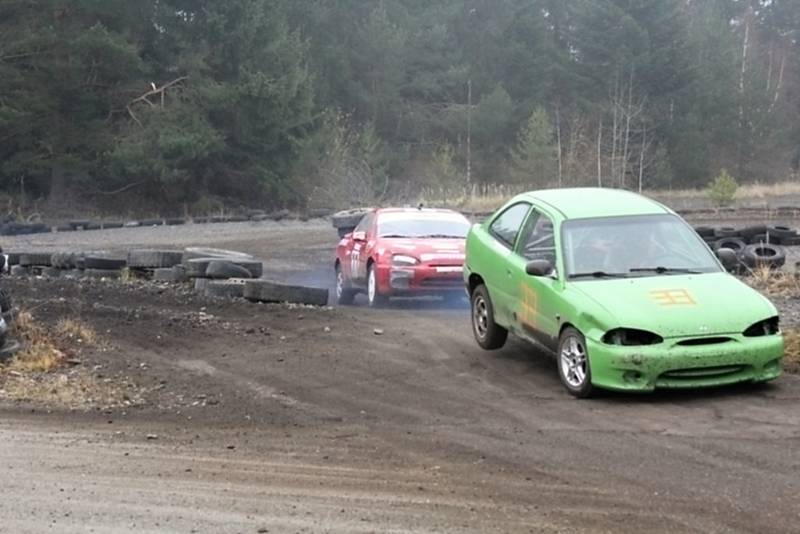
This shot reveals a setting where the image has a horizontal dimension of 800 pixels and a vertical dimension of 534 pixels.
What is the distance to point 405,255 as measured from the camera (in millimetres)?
15297

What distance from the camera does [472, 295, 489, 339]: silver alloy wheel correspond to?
11133 millimetres

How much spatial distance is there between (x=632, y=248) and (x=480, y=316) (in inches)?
81.1

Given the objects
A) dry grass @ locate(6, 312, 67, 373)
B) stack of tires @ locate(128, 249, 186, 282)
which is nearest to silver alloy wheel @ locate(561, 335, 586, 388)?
dry grass @ locate(6, 312, 67, 373)

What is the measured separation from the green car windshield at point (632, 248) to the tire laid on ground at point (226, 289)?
5810mm

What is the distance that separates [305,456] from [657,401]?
124 inches

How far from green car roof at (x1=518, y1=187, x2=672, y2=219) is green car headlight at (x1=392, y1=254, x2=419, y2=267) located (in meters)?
4.38

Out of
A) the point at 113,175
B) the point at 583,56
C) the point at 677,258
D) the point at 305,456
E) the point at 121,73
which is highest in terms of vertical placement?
the point at 583,56

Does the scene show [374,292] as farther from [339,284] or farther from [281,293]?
[339,284]

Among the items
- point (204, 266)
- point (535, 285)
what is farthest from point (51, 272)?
point (535, 285)

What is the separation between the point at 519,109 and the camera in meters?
64.7

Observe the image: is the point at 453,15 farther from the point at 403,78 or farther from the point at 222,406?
the point at 222,406

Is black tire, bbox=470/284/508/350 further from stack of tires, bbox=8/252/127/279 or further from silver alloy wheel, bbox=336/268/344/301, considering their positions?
stack of tires, bbox=8/252/127/279

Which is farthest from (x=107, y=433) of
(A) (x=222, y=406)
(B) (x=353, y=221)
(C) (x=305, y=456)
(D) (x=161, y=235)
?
(D) (x=161, y=235)

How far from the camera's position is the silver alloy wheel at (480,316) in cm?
1113
